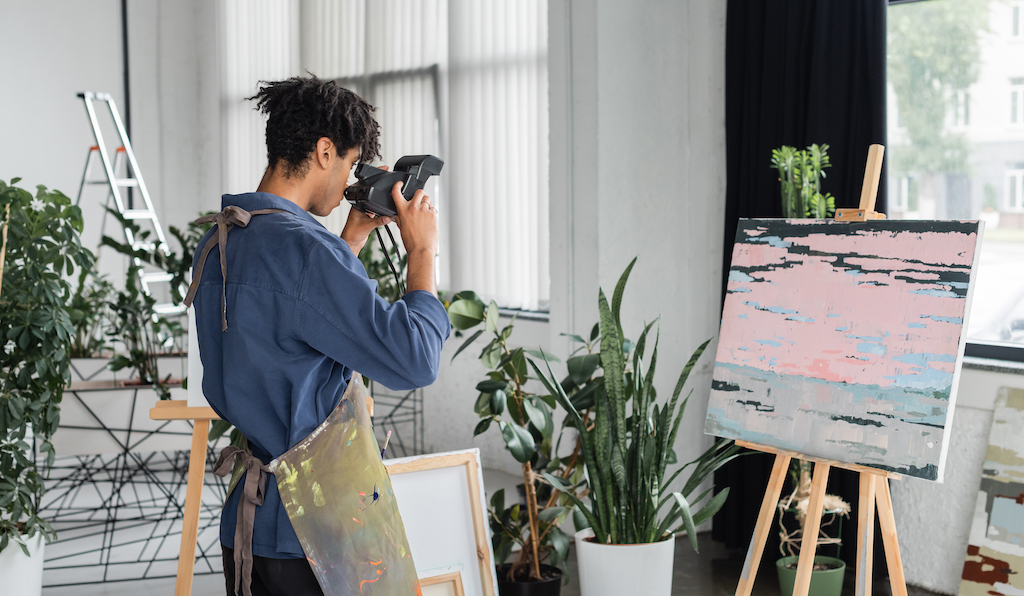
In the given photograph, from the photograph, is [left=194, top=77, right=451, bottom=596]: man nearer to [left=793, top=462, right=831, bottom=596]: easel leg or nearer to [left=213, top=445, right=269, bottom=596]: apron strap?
[left=213, top=445, right=269, bottom=596]: apron strap

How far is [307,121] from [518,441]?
136cm

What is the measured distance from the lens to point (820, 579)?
8.82ft

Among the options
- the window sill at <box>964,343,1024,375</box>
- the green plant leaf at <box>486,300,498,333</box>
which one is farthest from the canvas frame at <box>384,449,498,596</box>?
the window sill at <box>964,343,1024,375</box>

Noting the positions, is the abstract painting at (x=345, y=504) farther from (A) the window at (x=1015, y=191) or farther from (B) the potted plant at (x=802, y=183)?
(A) the window at (x=1015, y=191)

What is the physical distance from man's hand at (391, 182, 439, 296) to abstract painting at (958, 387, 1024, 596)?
222 cm

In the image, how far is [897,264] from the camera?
2.03 meters

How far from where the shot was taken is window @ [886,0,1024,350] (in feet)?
9.36

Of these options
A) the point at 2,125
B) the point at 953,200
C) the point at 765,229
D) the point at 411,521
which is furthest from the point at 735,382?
the point at 2,125

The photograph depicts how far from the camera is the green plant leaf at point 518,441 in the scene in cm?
236

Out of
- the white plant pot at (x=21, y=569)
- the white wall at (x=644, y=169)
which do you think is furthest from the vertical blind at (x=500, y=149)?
the white plant pot at (x=21, y=569)

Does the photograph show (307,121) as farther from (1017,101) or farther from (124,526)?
(124,526)

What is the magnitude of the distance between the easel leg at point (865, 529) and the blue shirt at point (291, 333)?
4.47ft

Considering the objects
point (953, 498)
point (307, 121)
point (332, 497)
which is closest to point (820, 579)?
point (953, 498)

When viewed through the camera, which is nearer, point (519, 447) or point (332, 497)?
point (332, 497)
